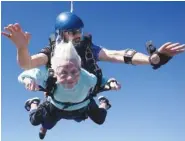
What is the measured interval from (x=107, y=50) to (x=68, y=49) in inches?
44.3

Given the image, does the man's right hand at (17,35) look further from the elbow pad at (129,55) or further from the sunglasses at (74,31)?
the elbow pad at (129,55)

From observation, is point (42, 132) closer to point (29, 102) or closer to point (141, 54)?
point (29, 102)

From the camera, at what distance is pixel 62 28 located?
687cm

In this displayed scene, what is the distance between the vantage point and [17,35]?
18.1 ft

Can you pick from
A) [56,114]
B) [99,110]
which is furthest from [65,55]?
[99,110]

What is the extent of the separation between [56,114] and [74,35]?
4.26ft

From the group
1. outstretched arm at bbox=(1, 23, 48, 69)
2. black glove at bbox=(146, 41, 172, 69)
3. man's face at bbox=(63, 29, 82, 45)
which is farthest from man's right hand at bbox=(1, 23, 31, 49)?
black glove at bbox=(146, 41, 172, 69)

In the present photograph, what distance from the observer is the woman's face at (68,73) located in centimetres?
606

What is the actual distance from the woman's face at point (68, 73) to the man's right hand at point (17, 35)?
0.64 meters

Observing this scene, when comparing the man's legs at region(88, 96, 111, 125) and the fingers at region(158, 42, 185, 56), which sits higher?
the fingers at region(158, 42, 185, 56)

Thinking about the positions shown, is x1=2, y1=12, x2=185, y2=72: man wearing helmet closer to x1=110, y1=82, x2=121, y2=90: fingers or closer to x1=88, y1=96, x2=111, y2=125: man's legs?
x1=110, y1=82, x2=121, y2=90: fingers

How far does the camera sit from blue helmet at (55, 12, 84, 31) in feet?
22.4

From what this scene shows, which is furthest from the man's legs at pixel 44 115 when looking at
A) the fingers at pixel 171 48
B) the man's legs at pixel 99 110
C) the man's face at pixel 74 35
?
the fingers at pixel 171 48

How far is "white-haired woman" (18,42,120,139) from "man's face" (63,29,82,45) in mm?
422
